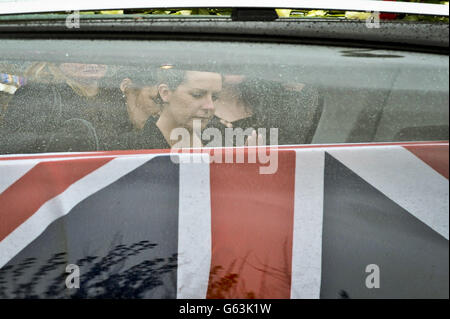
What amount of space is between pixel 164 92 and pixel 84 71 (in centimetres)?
26

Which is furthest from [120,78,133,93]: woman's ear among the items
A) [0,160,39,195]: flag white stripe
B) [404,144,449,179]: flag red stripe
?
[404,144,449,179]: flag red stripe

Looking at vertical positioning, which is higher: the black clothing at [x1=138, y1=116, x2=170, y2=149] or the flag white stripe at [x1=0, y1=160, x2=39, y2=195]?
the black clothing at [x1=138, y1=116, x2=170, y2=149]

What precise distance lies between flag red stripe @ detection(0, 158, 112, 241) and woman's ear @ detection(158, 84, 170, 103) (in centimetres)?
25

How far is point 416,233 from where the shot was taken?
118 centimetres

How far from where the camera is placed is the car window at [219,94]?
1.25 metres

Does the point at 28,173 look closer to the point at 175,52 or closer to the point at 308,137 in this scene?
the point at 175,52

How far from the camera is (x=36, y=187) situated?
1.30 meters

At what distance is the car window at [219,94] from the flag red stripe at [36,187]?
71 mm

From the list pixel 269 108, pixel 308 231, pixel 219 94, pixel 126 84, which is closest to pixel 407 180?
pixel 308 231

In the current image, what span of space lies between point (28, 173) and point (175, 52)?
21.9 inches

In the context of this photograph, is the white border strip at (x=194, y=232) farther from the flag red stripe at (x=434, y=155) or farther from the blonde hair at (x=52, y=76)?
the flag red stripe at (x=434, y=155)

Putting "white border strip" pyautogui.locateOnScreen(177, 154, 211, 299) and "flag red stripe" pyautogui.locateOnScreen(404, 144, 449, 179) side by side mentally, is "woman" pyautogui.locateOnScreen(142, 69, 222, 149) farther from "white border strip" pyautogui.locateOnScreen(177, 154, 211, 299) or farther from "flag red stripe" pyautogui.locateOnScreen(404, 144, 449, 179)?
"flag red stripe" pyautogui.locateOnScreen(404, 144, 449, 179)

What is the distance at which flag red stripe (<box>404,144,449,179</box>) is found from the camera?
118cm

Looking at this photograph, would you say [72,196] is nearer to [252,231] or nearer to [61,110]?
[61,110]
